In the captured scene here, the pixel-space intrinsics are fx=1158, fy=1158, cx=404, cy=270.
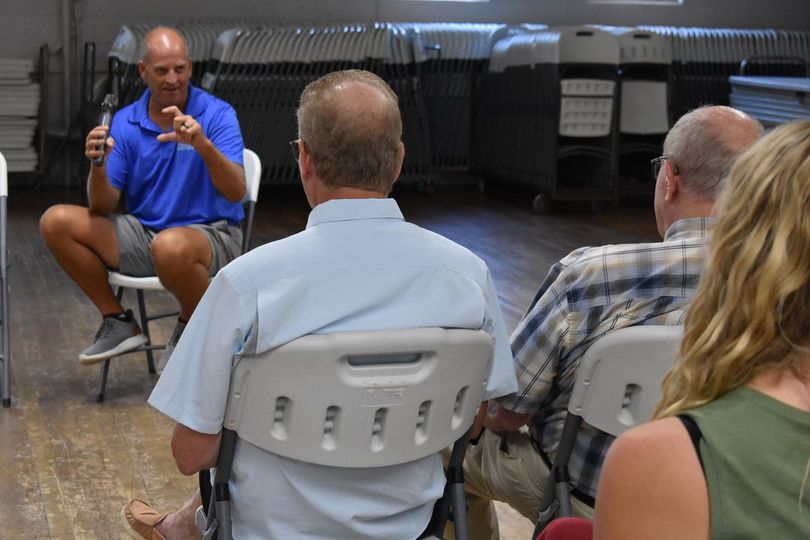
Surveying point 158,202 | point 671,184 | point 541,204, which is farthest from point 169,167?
point 541,204

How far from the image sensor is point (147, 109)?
4.36 meters

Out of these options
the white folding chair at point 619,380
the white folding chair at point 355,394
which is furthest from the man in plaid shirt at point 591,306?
the white folding chair at point 355,394

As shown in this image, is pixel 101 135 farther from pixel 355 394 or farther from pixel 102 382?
pixel 355 394

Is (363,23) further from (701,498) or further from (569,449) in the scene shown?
(701,498)

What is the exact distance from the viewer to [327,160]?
2.05 metres

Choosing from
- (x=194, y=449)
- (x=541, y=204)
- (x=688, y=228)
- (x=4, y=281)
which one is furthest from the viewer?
(x=541, y=204)

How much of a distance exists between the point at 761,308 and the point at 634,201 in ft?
27.3

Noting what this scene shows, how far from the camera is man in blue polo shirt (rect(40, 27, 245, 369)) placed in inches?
161

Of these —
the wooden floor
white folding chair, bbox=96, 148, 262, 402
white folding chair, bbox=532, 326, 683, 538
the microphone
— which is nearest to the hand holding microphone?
the microphone

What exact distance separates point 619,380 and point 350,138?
2.12 feet

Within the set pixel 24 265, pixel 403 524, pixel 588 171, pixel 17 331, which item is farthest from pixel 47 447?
pixel 588 171

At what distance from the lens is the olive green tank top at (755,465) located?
1096mm

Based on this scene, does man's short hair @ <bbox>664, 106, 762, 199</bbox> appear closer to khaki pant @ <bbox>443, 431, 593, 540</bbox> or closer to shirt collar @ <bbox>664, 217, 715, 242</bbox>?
shirt collar @ <bbox>664, 217, 715, 242</bbox>

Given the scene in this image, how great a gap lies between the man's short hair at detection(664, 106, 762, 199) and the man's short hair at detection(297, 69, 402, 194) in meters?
0.62
